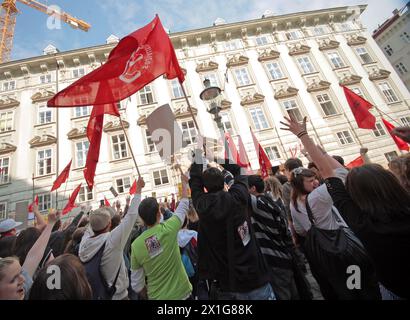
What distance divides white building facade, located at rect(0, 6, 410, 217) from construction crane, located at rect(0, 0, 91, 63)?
36.4ft

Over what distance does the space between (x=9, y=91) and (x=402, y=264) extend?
84.3ft

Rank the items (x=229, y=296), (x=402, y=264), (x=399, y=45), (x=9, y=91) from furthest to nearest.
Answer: (x=399, y=45) < (x=9, y=91) < (x=229, y=296) < (x=402, y=264)

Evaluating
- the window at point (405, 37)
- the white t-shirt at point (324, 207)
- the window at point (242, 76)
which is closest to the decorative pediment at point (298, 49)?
the window at point (242, 76)

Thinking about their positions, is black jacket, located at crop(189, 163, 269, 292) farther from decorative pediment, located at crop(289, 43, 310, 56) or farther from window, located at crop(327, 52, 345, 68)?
window, located at crop(327, 52, 345, 68)

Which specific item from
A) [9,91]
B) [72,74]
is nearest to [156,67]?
[72,74]

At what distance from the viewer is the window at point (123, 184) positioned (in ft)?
52.2

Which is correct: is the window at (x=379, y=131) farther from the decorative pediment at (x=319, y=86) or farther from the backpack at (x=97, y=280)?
the backpack at (x=97, y=280)

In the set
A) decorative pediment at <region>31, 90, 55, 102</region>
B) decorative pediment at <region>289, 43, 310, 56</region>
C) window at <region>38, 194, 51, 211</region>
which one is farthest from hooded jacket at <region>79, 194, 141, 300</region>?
decorative pediment at <region>289, 43, 310, 56</region>

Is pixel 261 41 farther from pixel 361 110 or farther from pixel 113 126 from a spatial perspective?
pixel 361 110

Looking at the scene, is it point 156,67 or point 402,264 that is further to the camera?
point 156,67

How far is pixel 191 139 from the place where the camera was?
58.2 ft

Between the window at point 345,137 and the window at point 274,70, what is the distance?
6.93 m

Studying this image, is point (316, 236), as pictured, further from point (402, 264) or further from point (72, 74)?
point (72, 74)

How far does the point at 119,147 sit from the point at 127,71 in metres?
14.3
